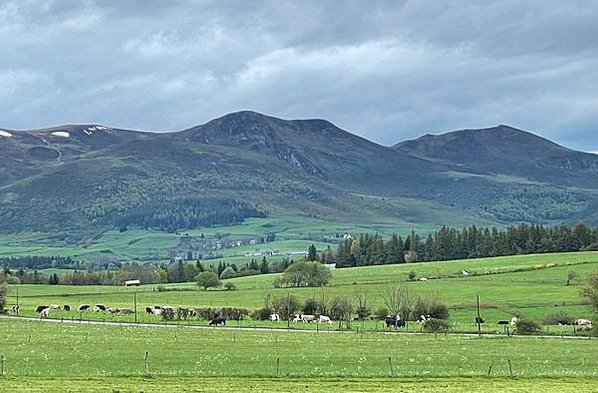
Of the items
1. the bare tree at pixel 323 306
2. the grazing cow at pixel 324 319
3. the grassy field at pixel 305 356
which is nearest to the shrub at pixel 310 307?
the bare tree at pixel 323 306

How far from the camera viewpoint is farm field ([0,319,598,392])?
4253cm

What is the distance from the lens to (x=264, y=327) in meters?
96.9

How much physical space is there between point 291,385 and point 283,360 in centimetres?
1422

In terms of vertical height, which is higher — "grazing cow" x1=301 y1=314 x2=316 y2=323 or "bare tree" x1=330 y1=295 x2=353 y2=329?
"bare tree" x1=330 y1=295 x2=353 y2=329

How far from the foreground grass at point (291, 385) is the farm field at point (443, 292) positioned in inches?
1903

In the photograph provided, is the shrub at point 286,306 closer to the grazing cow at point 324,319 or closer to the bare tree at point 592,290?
the grazing cow at point 324,319

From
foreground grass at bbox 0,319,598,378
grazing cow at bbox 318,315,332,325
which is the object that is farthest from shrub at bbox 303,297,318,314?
foreground grass at bbox 0,319,598,378

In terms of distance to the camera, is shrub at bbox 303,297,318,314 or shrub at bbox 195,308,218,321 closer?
shrub at bbox 195,308,218,321

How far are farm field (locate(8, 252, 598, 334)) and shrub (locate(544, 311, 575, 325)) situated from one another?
1.16m

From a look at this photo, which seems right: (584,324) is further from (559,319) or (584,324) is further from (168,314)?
(168,314)

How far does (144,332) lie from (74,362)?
2978cm

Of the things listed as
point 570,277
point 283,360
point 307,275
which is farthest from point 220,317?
point 570,277

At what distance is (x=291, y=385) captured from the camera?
41.0 meters

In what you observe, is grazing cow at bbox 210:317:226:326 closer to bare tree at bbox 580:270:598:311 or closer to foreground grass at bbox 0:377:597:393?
bare tree at bbox 580:270:598:311
